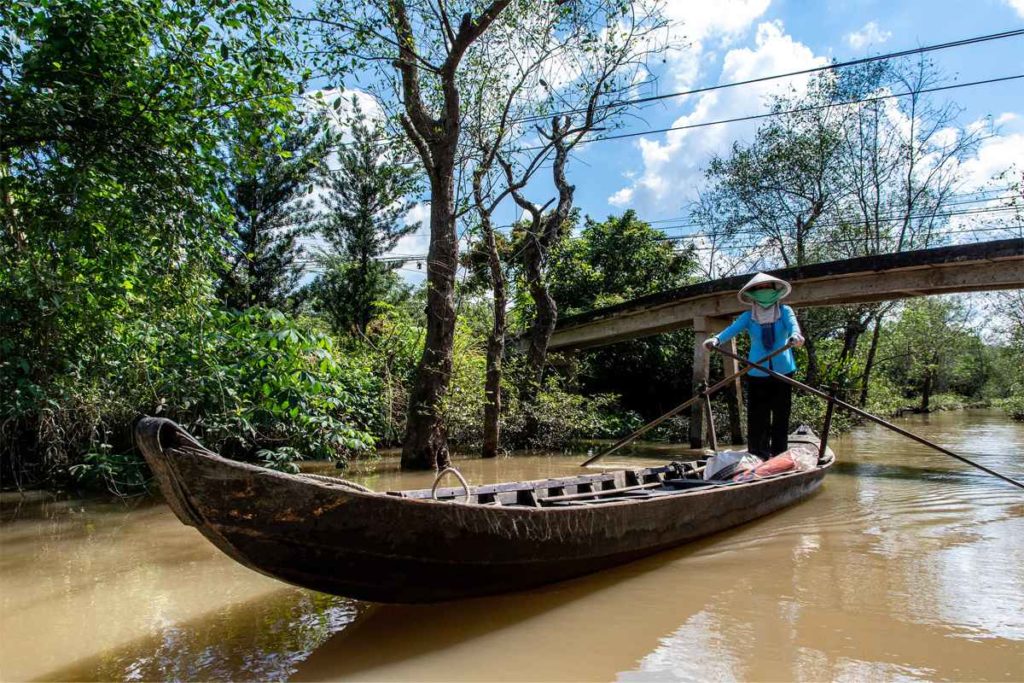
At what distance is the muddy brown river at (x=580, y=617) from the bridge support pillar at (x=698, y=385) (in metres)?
7.83

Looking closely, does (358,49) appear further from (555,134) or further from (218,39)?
(555,134)

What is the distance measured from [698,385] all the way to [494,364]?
4.54 meters

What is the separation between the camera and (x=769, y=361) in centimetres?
709

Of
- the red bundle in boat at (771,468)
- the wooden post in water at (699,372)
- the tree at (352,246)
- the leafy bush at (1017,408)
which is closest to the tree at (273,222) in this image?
the tree at (352,246)

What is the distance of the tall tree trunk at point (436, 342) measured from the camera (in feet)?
33.9

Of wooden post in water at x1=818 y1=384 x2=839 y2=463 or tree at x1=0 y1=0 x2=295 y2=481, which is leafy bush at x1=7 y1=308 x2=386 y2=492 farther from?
wooden post in water at x1=818 y1=384 x2=839 y2=463

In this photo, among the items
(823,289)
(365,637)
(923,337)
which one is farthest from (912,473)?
(923,337)

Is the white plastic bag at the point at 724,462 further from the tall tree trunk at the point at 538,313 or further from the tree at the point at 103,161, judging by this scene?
the tall tree trunk at the point at 538,313

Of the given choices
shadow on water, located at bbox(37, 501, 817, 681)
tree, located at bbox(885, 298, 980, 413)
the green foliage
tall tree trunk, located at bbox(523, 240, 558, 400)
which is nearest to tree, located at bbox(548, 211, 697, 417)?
the green foliage

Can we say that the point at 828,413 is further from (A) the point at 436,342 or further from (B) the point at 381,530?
(B) the point at 381,530

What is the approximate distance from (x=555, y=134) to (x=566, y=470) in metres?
6.90

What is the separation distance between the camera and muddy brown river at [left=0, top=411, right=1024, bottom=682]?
309cm

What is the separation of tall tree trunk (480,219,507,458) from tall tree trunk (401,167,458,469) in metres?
1.35

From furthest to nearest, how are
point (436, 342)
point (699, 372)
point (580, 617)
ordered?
point (699, 372), point (436, 342), point (580, 617)
